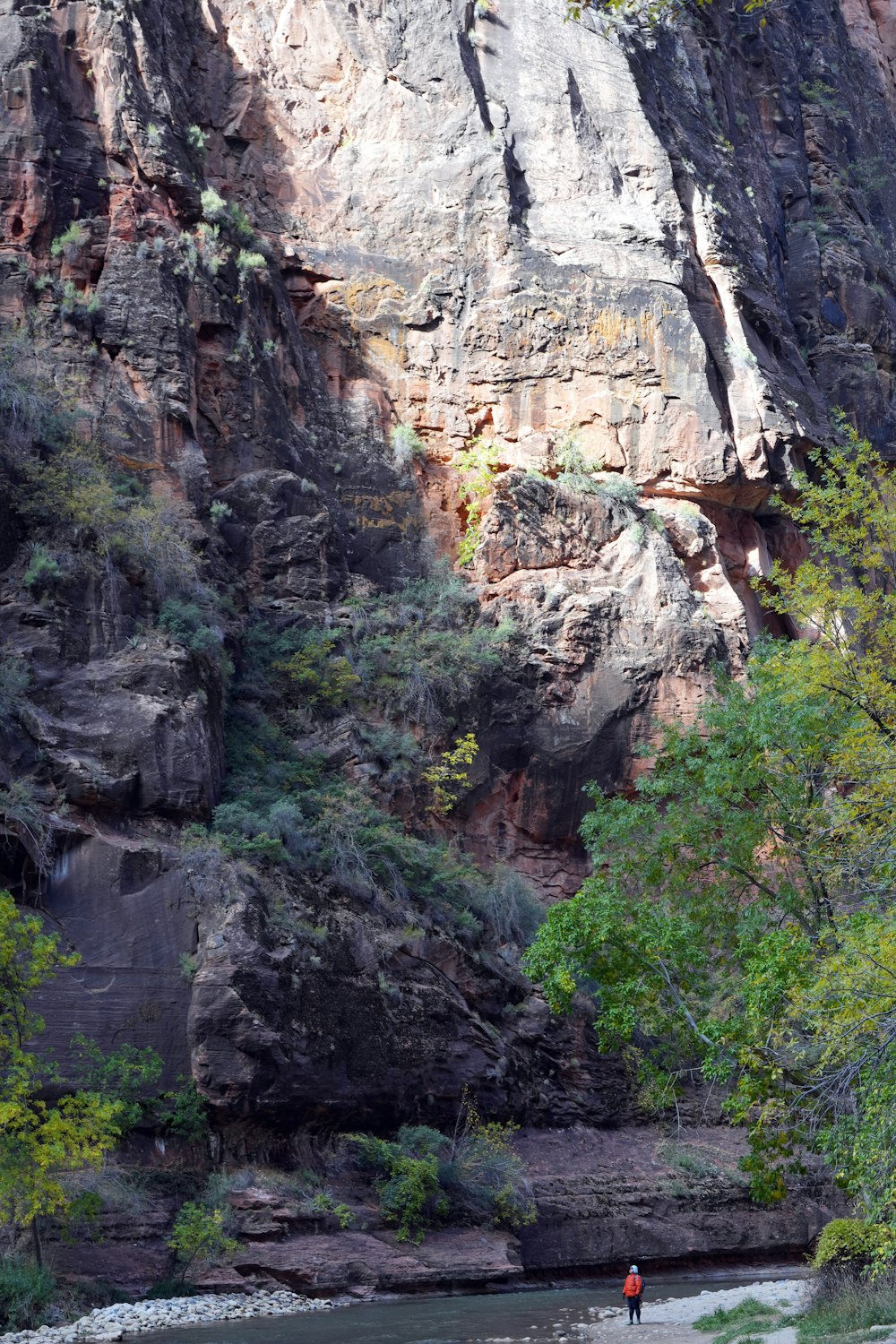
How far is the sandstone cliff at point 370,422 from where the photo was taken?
981 inches

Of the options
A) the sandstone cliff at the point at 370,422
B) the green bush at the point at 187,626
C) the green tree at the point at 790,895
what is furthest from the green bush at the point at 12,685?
the green tree at the point at 790,895

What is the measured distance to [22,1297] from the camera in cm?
1816

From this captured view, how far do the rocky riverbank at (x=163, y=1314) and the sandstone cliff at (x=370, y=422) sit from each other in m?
3.35

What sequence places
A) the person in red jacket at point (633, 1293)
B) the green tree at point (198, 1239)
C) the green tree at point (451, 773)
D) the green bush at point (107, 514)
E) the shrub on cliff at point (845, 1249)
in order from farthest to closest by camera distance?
1. the green tree at point (451, 773)
2. the green bush at point (107, 514)
3. the green tree at point (198, 1239)
4. the person in red jacket at point (633, 1293)
5. the shrub on cliff at point (845, 1249)

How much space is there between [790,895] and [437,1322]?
8709mm

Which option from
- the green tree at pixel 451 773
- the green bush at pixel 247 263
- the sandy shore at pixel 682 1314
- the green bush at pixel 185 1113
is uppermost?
the green bush at pixel 247 263

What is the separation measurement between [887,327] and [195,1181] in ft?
130

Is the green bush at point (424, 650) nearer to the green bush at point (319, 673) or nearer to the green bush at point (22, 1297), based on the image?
the green bush at point (319, 673)

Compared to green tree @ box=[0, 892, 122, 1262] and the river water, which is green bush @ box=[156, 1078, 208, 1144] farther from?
the river water

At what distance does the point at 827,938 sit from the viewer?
14523mm

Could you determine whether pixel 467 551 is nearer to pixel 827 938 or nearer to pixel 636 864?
pixel 636 864

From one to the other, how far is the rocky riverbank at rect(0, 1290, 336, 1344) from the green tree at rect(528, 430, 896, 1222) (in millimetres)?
7044

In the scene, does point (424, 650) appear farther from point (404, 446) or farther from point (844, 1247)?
point (844, 1247)

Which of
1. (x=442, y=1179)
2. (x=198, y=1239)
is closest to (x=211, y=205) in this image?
(x=442, y=1179)
